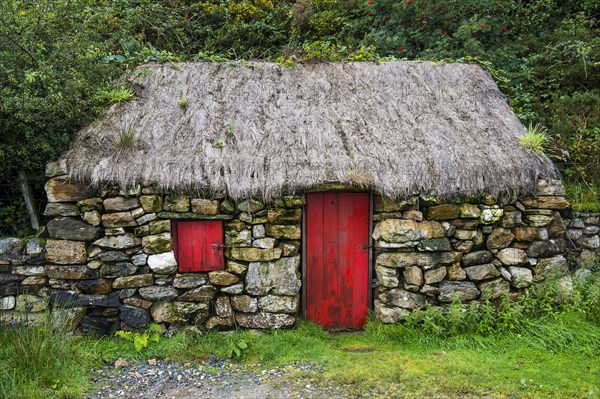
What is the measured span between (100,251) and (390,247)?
3.83 meters

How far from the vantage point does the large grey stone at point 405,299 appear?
20.1ft

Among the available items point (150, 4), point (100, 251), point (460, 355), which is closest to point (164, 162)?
point (100, 251)

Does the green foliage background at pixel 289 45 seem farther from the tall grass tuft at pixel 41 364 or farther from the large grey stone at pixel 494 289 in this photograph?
the large grey stone at pixel 494 289

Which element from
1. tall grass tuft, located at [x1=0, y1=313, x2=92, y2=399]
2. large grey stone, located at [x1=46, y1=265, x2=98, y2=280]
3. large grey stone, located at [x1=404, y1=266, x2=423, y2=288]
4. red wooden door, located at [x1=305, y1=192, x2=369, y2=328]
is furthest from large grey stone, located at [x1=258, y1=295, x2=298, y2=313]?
large grey stone, located at [x1=46, y1=265, x2=98, y2=280]

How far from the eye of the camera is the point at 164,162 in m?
5.77

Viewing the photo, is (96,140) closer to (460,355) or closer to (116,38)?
(116,38)

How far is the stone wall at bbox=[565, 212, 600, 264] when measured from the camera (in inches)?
269

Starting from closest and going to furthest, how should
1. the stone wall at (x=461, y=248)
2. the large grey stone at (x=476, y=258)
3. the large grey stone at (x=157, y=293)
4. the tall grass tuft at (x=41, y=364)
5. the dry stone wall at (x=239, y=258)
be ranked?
the tall grass tuft at (x=41, y=364) → the dry stone wall at (x=239, y=258) → the large grey stone at (x=157, y=293) → the stone wall at (x=461, y=248) → the large grey stone at (x=476, y=258)

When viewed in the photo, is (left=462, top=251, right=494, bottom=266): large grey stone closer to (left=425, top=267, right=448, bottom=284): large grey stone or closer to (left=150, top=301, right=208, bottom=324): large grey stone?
(left=425, top=267, right=448, bottom=284): large grey stone

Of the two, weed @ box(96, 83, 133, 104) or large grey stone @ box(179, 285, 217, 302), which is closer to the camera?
large grey stone @ box(179, 285, 217, 302)

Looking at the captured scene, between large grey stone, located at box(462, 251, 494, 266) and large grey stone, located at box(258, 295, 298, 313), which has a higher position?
large grey stone, located at box(462, 251, 494, 266)

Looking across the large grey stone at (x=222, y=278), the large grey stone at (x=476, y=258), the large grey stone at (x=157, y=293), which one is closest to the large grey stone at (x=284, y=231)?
the large grey stone at (x=222, y=278)

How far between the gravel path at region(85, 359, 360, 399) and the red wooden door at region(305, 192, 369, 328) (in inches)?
47.9

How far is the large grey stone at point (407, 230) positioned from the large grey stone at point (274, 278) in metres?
1.31
